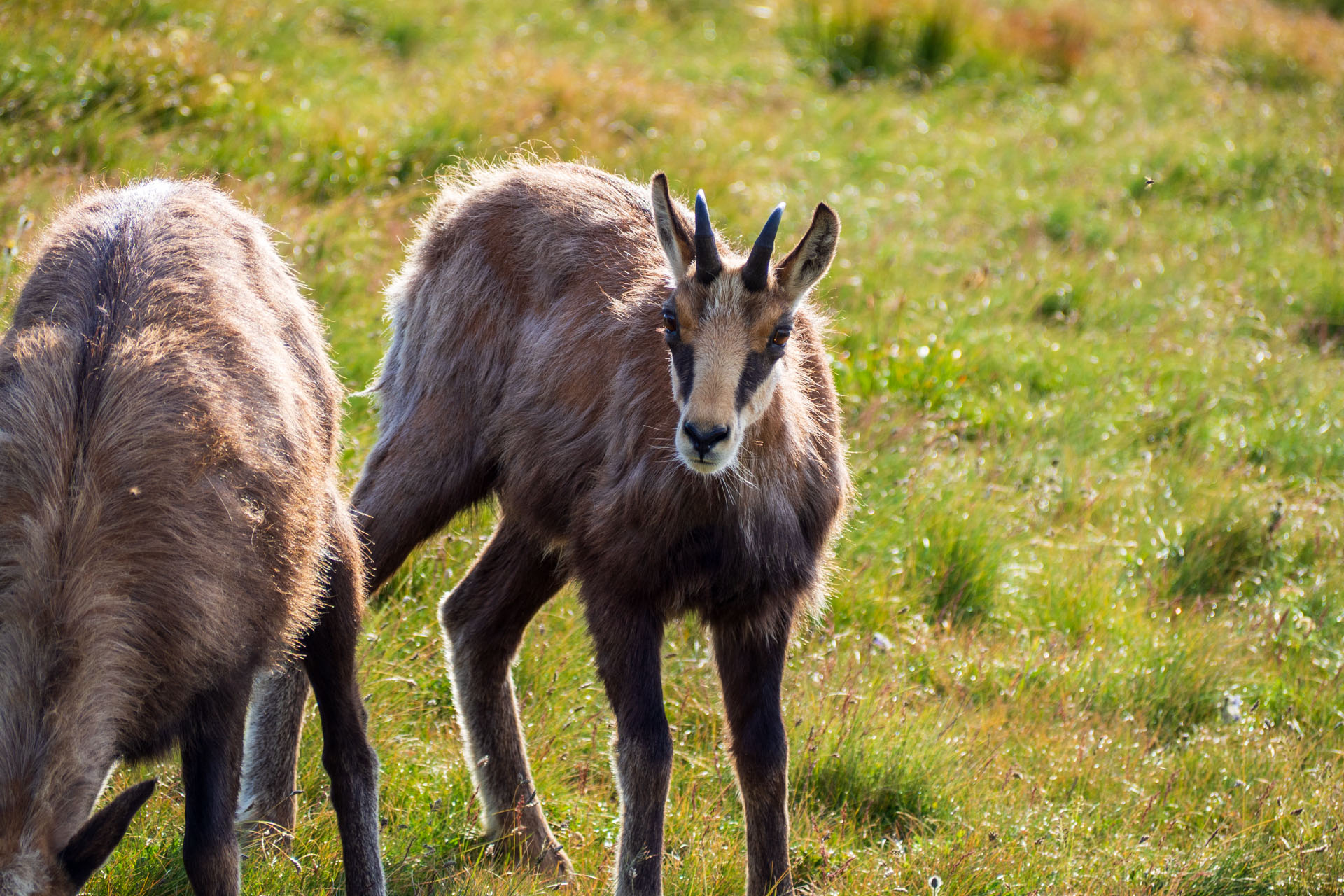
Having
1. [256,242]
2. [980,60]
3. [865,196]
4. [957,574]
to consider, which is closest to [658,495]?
[256,242]

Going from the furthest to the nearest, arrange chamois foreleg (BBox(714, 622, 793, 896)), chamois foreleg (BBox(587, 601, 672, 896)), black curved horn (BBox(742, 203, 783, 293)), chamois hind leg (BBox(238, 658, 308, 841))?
chamois hind leg (BBox(238, 658, 308, 841)) < chamois foreleg (BBox(714, 622, 793, 896)) < chamois foreleg (BBox(587, 601, 672, 896)) < black curved horn (BBox(742, 203, 783, 293))

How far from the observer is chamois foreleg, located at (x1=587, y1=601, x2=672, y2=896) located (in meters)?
4.11

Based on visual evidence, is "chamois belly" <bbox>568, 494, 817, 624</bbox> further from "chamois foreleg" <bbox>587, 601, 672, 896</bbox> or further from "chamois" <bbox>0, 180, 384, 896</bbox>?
"chamois" <bbox>0, 180, 384, 896</bbox>

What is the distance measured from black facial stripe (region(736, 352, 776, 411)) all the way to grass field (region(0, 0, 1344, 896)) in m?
Result: 1.68

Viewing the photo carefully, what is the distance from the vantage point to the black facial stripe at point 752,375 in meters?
3.88

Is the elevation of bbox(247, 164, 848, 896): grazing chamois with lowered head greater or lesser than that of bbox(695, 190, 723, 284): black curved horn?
lesser

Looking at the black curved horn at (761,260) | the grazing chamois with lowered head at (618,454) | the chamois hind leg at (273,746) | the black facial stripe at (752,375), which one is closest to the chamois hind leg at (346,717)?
the chamois hind leg at (273,746)

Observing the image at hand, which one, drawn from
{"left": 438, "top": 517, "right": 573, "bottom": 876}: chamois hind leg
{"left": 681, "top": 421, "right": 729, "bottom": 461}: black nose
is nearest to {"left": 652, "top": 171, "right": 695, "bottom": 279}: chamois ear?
{"left": 681, "top": 421, "right": 729, "bottom": 461}: black nose

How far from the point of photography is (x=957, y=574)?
20.1 ft

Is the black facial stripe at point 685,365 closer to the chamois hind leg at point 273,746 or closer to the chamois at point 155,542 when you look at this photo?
the chamois at point 155,542

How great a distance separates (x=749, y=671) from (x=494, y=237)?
206 centimetres

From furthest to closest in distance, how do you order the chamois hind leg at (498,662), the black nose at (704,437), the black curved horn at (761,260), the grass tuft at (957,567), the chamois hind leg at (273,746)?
the grass tuft at (957,567), the chamois hind leg at (498,662), the chamois hind leg at (273,746), the black curved horn at (761,260), the black nose at (704,437)

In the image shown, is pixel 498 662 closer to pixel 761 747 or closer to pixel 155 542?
pixel 761 747

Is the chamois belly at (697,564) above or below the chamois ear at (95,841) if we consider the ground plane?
below
